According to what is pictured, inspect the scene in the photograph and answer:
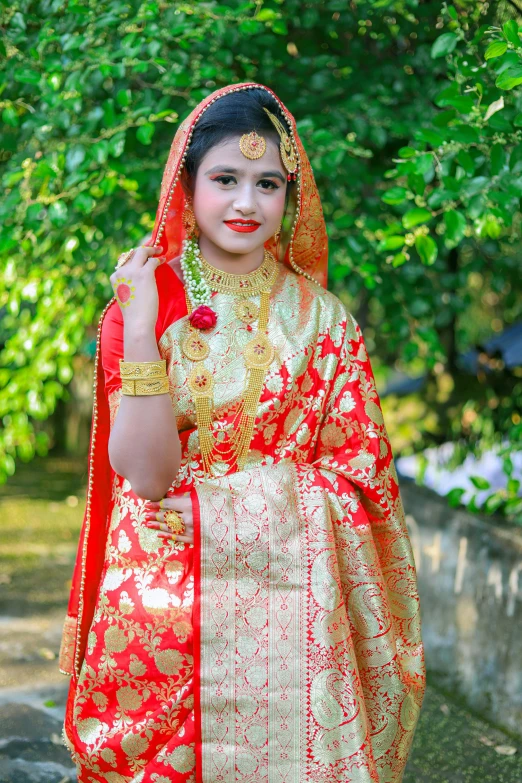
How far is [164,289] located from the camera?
2107 millimetres

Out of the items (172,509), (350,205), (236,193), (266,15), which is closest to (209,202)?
(236,193)

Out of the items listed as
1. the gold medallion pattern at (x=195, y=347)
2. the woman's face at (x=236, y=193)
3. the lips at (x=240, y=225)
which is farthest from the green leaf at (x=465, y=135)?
the gold medallion pattern at (x=195, y=347)

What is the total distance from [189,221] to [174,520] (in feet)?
2.26

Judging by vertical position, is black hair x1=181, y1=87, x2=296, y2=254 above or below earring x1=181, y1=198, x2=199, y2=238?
above

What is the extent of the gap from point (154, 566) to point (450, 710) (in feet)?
6.71

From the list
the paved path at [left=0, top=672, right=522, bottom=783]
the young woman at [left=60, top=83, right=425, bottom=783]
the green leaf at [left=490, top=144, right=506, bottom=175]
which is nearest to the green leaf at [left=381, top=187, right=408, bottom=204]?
the green leaf at [left=490, top=144, right=506, bottom=175]

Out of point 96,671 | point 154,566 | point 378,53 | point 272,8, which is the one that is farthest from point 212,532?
point 378,53

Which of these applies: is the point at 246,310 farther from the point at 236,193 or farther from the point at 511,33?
the point at 511,33

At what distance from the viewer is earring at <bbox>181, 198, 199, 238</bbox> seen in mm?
2154

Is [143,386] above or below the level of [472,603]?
above

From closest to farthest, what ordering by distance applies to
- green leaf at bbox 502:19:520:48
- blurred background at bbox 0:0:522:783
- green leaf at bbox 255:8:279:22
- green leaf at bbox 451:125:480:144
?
green leaf at bbox 502:19:520:48
green leaf at bbox 451:125:480:144
blurred background at bbox 0:0:522:783
green leaf at bbox 255:8:279:22

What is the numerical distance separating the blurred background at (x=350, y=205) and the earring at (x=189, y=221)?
701mm

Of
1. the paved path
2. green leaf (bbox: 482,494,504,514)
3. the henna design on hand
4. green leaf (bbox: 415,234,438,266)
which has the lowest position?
the paved path

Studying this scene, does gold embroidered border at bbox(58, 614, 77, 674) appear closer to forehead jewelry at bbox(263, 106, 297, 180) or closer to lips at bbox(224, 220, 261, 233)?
lips at bbox(224, 220, 261, 233)
